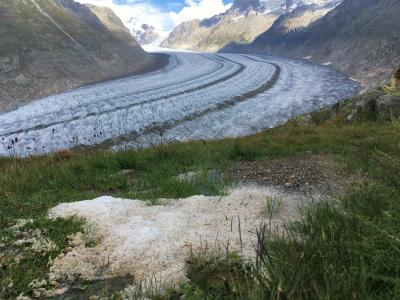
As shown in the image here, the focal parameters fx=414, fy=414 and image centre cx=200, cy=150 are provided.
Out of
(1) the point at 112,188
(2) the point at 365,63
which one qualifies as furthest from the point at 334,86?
(1) the point at 112,188

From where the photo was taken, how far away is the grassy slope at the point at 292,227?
3912 mm

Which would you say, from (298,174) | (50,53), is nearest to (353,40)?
(50,53)

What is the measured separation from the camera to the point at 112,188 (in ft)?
34.2

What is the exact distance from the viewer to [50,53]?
5391cm

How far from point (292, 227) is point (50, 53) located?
54297mm

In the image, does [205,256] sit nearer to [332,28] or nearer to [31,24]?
[31,24]

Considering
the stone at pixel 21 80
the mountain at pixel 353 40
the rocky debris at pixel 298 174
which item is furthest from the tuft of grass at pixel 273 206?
the stone at pixel 21 80

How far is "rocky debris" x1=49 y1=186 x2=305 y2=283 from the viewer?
18.0 feet

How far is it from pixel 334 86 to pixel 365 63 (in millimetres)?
17169

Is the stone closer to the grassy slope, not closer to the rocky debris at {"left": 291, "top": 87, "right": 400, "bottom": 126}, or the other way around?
the grassy slope

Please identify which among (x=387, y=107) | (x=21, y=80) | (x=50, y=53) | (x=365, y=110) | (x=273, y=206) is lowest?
(x=365, y=110)

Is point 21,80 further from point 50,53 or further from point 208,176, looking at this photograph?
point 208,176

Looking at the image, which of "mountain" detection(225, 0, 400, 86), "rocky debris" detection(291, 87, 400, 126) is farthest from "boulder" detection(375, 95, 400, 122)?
"mountain" detection(225, 0, 400, 86)

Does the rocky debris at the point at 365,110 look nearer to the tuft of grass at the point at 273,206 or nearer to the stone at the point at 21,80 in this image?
the tuft of grass at the point at 273,206
